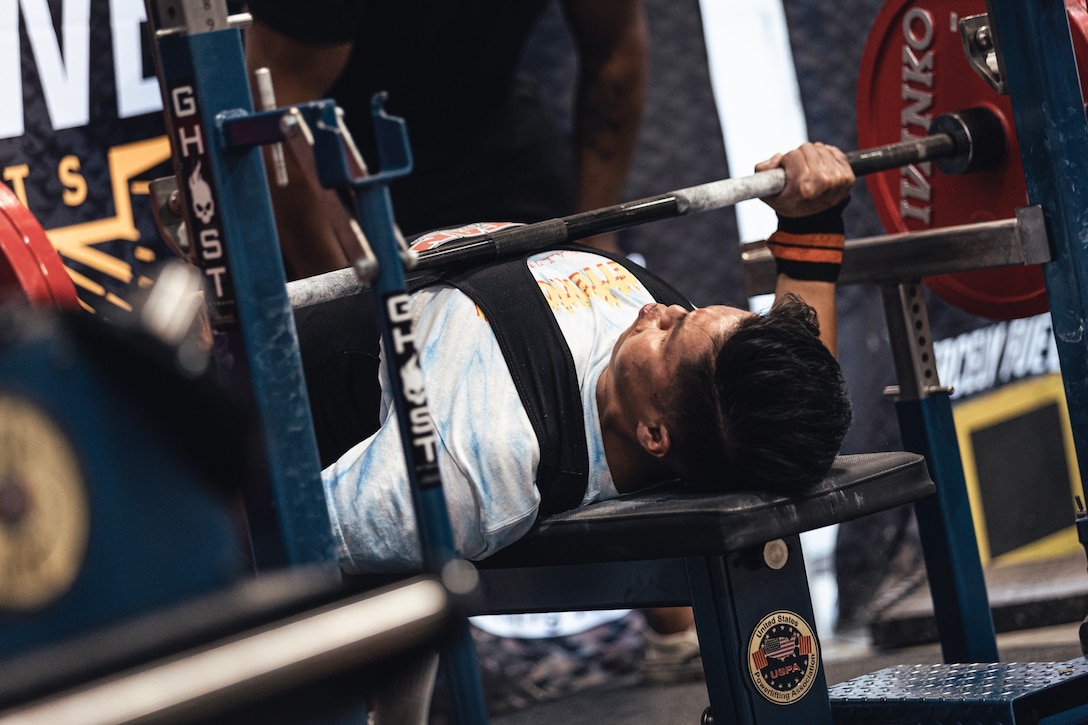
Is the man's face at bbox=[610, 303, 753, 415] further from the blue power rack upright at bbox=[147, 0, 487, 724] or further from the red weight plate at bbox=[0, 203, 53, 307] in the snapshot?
the red weight plate at bbox=[0, 203, 53, 307]

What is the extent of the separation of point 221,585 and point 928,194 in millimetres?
1749

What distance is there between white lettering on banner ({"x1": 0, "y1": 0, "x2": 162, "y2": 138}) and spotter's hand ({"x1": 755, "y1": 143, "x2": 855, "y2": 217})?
4.03 ft

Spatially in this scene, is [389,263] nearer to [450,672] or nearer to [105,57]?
[450,672]

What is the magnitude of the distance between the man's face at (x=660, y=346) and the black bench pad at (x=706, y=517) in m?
0.14

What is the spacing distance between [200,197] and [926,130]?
1.37 meters

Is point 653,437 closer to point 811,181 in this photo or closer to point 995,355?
point 811,181

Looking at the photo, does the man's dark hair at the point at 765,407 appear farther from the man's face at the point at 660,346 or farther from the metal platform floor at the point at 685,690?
the metal platform floor at the point at 685,690

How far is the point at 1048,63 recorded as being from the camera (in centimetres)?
171

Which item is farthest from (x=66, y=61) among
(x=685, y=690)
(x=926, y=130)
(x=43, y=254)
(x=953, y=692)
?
(x=953, y=692)

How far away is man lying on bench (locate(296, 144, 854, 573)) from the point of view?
4.79 ft

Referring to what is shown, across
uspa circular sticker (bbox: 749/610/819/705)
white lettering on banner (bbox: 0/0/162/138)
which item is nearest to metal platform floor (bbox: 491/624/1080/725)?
uspa circular sticker (bbox: 749/610/819/705)

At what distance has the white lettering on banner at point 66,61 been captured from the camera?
2.30 metres

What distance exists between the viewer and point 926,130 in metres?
2.12

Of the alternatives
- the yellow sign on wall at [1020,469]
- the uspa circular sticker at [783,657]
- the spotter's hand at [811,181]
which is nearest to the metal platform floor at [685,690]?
the yellow sign on wall at [1020,469]
